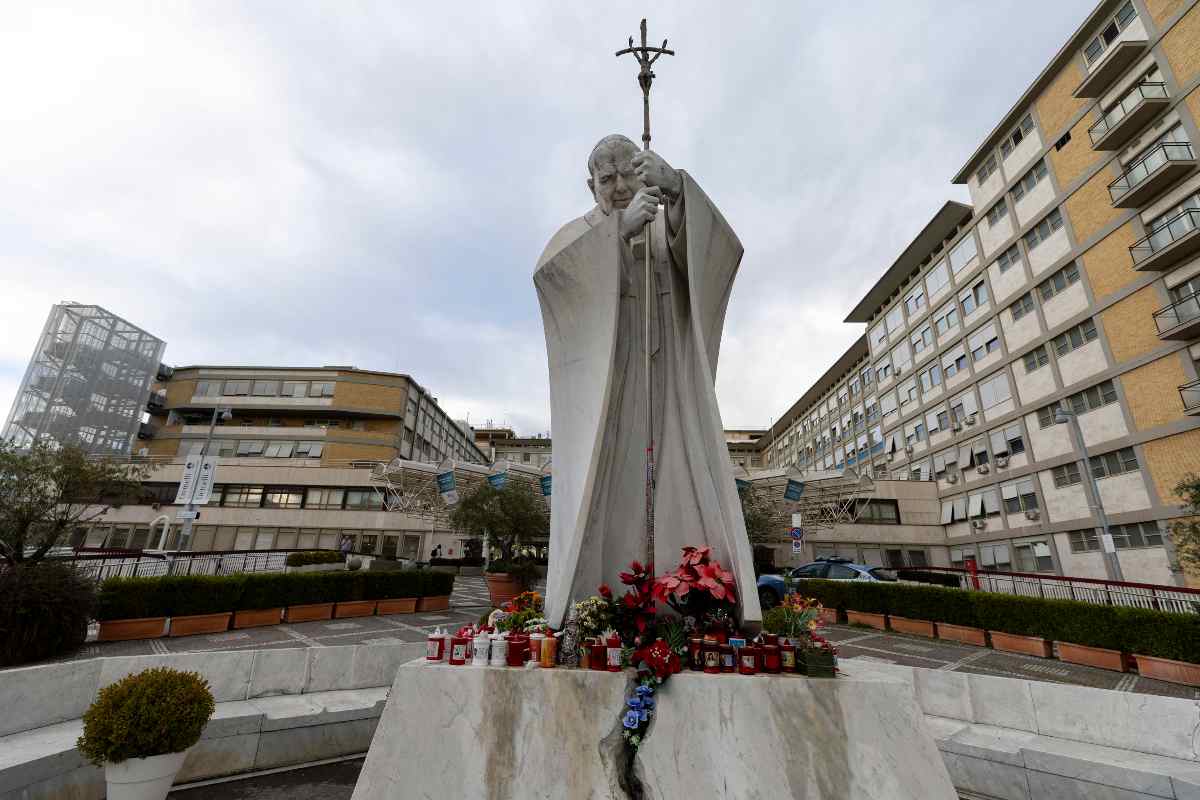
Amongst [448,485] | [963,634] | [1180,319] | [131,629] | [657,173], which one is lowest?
[963,634]

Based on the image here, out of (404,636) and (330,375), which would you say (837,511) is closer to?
(404,636)

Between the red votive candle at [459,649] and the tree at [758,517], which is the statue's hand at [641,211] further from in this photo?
the tree at [758,517]

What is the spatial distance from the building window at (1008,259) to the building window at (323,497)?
44.4 meters

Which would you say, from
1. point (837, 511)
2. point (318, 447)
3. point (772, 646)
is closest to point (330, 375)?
point (318, 447)

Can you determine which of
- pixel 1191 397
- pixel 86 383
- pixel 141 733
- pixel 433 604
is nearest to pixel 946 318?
pixel 1191 397

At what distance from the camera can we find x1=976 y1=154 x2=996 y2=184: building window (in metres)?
31.2

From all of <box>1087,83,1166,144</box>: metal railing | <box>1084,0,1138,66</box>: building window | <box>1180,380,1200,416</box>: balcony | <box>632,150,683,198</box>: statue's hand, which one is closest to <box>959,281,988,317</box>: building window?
<box>1087,83,1166,144</box>: metal railing

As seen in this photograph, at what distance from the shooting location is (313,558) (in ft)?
66.9

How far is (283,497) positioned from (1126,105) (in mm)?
52065

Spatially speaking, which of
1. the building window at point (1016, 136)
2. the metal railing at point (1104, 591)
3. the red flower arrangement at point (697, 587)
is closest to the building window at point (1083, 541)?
the metal railing at point (1104, 591)

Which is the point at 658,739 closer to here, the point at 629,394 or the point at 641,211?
the point at 629,394

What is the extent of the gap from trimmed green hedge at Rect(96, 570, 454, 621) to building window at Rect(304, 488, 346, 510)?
26.5 meters

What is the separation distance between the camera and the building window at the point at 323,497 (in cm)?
3950

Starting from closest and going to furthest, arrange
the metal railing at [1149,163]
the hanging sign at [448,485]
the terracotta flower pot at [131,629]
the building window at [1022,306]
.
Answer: the terracotta flower pot at [131,629] → the metal railing at [1149,163] → the hanging sign at [448,485] → the building window at [1022,306]
